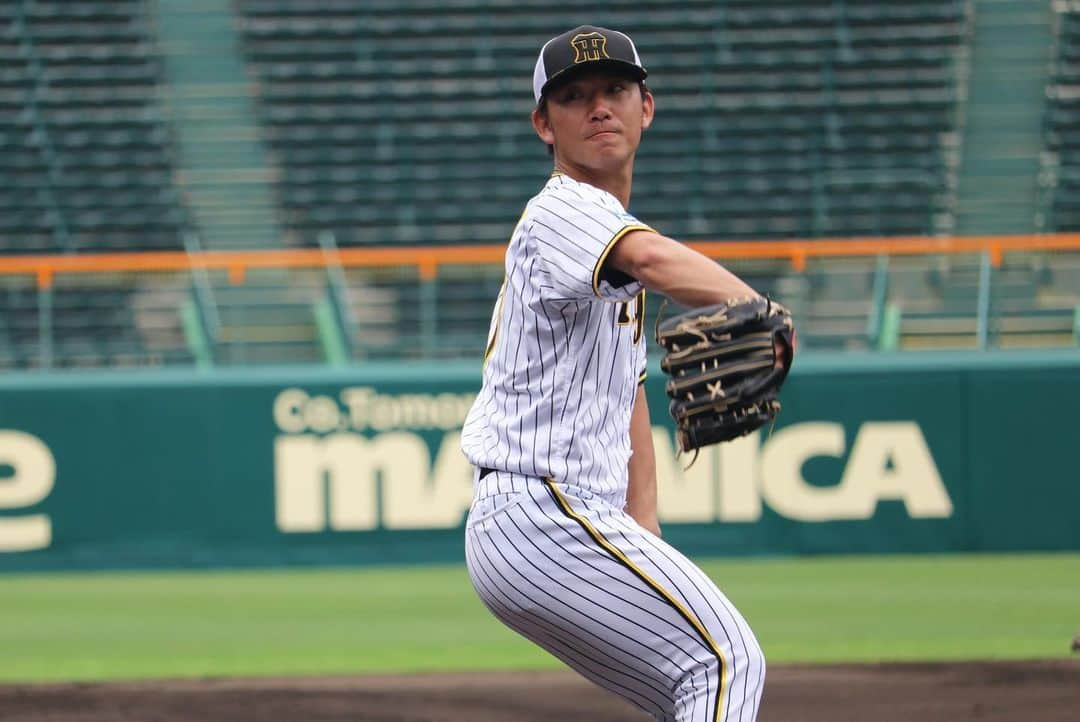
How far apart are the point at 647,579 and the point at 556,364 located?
1.37 feet

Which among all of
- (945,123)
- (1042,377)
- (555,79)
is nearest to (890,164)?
(945,123)

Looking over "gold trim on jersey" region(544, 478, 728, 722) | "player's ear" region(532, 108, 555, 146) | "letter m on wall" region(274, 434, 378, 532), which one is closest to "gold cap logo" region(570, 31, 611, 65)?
"player's ear" region(532, 108, 555, 146)

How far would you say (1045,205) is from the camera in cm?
1400

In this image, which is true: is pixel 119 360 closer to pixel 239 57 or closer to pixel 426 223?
pixel 426 223

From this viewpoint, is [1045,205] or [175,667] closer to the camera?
[175,667]

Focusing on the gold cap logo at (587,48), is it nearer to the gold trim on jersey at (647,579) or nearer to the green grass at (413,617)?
the gold trim on jersey at (647,579)

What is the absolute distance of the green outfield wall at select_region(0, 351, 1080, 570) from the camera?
9.44 meters

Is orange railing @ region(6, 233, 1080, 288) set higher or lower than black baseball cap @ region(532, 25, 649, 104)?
lower

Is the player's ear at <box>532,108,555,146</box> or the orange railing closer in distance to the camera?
the player's ear at <box>532,108,555,146</box>

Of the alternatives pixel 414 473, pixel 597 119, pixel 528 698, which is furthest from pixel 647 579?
pixel 414 473

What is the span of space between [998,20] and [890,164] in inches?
96.7

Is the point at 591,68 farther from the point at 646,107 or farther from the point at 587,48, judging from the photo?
the point at 646,107

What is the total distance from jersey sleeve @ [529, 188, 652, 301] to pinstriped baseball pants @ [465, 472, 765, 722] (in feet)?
1.35

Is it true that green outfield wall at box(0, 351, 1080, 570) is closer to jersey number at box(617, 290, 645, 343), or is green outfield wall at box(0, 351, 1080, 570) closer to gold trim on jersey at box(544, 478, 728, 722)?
jersey number at box(617, 290, 645, 343)
